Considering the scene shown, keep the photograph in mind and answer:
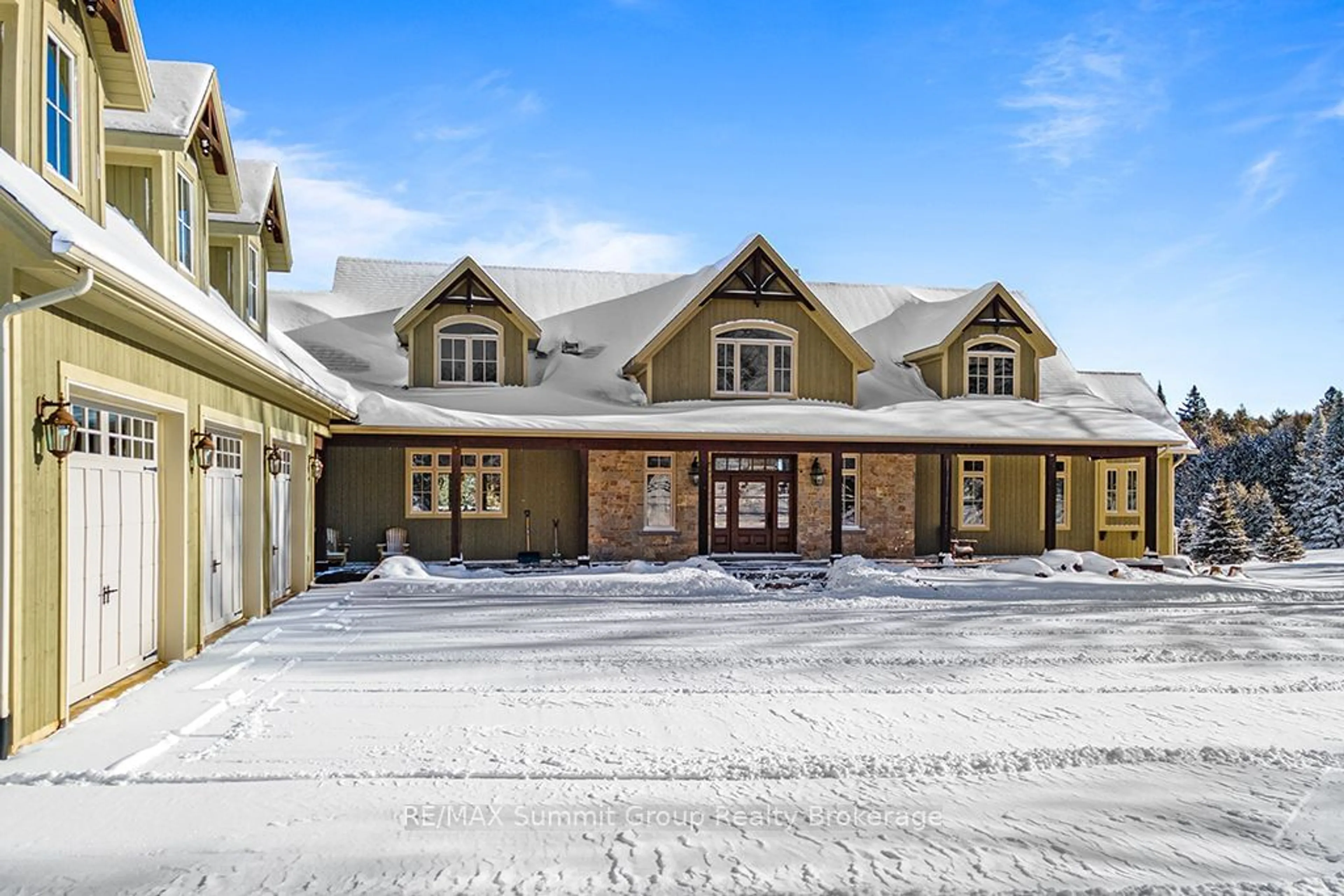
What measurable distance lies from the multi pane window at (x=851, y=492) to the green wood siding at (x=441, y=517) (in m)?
5.63

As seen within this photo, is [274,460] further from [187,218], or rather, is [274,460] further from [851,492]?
[851,492]

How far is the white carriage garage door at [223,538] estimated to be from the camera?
30.0 feet

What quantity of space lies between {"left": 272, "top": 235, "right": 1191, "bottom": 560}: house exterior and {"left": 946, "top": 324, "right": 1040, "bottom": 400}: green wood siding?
0.13ft

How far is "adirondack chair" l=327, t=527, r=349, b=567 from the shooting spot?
1689 cm

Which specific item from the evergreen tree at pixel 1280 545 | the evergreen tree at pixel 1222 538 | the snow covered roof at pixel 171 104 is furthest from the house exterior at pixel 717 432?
the evergreen tree at pixel 1280 545

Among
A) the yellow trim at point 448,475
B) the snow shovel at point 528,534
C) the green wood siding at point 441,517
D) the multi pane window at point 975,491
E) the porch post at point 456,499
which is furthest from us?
the multi pane window at point 975,491

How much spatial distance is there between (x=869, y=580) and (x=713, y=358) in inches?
239

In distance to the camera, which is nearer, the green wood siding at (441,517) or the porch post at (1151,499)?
the green wood siding at (441,517)

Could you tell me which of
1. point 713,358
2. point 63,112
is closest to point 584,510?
point 713,358

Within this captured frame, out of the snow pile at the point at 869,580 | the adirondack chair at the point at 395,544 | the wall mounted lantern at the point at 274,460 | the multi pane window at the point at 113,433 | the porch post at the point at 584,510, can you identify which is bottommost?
the snow pile at the point at 869,580

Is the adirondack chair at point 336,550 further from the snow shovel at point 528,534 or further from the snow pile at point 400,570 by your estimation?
the snow shovel at point 528,534

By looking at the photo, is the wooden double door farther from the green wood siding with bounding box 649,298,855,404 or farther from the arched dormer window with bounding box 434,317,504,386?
the arched dormer window with bounding box 434,317,504,386

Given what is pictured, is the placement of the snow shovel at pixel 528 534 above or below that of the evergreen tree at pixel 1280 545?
above

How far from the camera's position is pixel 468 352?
749 inches
